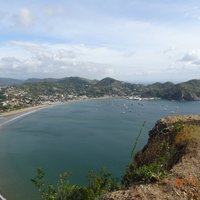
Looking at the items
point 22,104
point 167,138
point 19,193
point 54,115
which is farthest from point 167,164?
point 22,104

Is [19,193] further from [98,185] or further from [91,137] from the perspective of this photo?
[91,137]

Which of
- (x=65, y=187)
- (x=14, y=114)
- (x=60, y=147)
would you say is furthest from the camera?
(x=14, y=114)

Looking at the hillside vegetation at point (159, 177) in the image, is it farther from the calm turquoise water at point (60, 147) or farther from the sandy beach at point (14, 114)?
the sandy beach at point (14, 114)

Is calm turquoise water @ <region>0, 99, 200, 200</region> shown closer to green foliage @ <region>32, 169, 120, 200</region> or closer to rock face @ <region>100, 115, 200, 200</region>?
rock face @ <region>100, 115, 200, 200</region>

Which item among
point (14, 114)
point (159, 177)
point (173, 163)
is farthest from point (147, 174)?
point (14, 114)

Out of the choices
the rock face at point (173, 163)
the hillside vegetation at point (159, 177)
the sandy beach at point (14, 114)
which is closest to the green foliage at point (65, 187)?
the hillside vegetation at point (159, 177)

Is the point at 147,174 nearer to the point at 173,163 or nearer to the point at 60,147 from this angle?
the point at 173,163

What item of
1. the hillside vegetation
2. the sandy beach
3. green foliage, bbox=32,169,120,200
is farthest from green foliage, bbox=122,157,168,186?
the sandy beach

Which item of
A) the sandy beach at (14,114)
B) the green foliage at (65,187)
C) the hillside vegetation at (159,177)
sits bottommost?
the sandy beach at (14,114)
